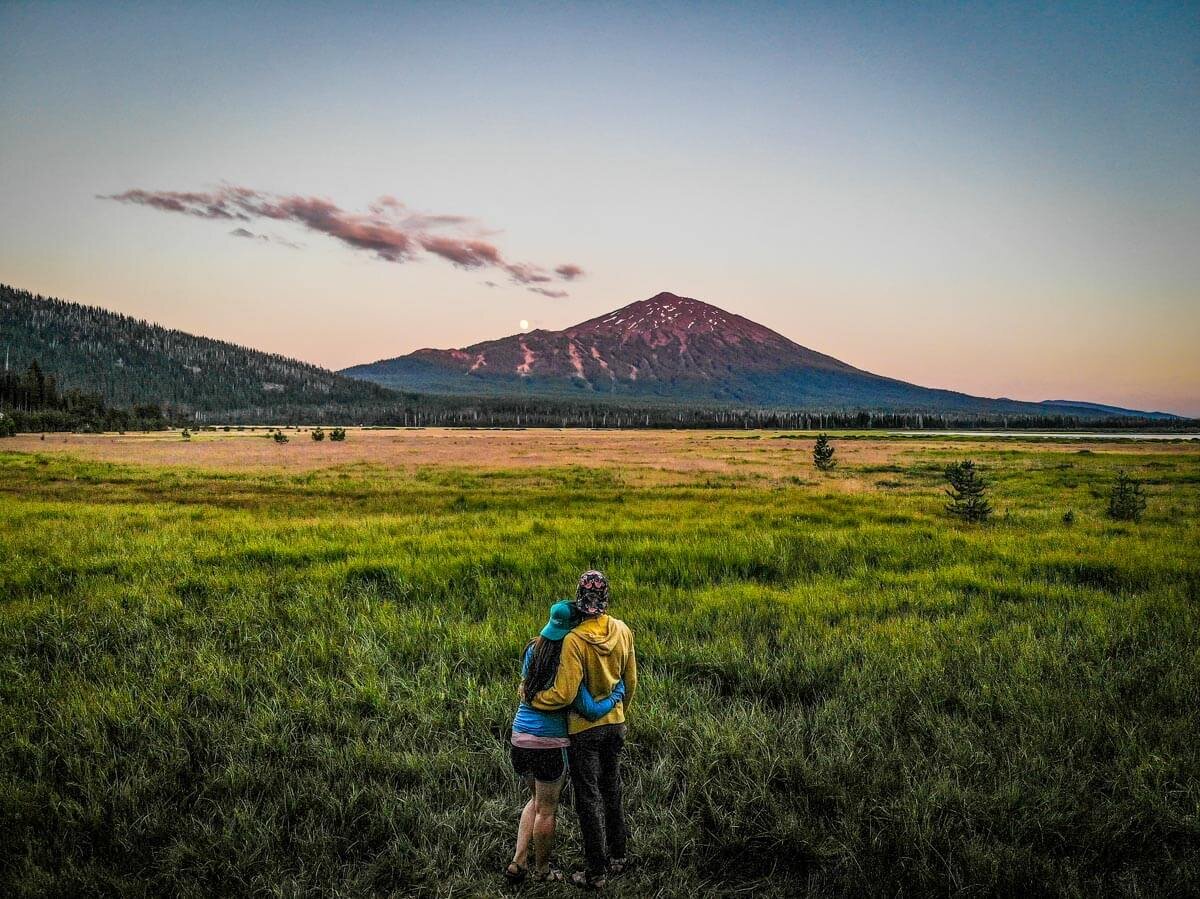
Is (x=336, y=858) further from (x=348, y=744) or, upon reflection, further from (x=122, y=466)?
(x=122, y=466)

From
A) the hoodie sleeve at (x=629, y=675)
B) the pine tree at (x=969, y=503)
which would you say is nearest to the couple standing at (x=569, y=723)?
the hoodie sleeve at (x=629, y=675)

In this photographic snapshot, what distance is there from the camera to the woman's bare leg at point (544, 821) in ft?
14.1

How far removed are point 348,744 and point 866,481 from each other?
31745mm

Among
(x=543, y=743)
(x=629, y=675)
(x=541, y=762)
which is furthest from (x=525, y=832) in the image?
(x=629, y=675)

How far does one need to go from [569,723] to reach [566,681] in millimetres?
384

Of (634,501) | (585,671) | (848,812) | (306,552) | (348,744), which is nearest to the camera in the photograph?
(585,671)

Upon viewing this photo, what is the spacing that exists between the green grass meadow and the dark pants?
272 millimetres

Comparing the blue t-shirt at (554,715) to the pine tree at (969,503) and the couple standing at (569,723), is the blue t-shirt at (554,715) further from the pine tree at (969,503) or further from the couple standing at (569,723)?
the pine tree at (969,503)

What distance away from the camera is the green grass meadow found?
445 centimetres

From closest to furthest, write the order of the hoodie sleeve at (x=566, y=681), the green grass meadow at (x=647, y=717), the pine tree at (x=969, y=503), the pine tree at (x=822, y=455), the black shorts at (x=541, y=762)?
the hoodie sleeve at (x=566, y=681), the black shorts at (x=541, y=762), the green grass meadow at (x=647, y=717), the pine tree at (x=969, y=503), the pine tree at (x=822, y=455)

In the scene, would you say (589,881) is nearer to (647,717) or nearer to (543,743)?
(543,743)

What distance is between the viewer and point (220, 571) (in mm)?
12141

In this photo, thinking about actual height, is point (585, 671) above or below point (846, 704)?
above

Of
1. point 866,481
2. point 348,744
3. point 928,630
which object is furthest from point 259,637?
point 866,481
